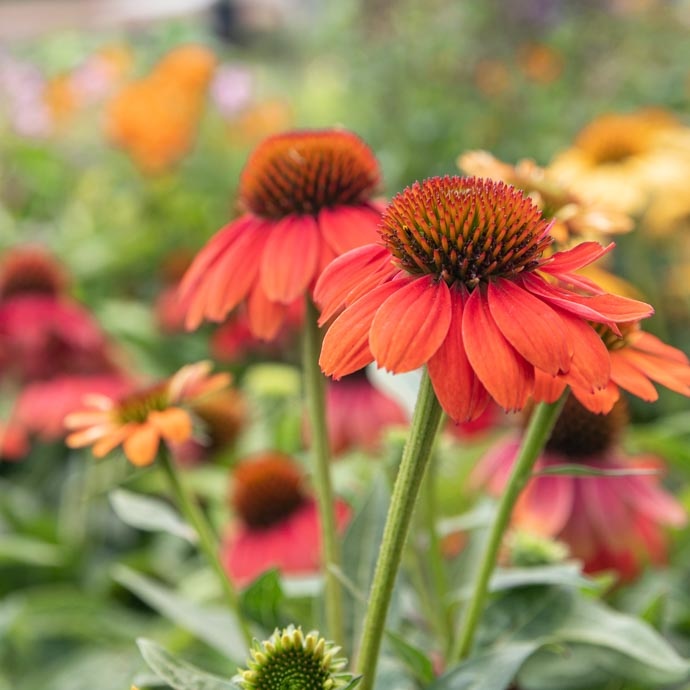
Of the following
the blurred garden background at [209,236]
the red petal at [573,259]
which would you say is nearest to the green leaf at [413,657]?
the blurred garden background at [209,236]

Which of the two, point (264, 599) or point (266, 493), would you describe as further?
point (266, 493)

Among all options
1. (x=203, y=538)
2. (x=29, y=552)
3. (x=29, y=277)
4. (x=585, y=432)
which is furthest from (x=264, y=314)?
(x=29, y=277)

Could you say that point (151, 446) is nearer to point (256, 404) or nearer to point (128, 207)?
point (256, 404)

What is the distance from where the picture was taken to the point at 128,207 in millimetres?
2086

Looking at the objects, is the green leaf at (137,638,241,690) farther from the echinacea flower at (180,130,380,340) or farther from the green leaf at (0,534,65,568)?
the green leaf at (0,534,65,568)

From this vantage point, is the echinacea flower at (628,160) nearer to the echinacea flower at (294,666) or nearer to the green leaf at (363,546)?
the green leaf at (363,546)

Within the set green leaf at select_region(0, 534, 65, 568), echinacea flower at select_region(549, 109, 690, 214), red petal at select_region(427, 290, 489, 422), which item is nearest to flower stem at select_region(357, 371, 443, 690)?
red petal at select_region(427, 290, 489, 422)

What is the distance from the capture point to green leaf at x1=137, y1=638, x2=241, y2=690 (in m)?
0.45

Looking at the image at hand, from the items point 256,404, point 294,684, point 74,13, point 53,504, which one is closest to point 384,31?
point 256,404

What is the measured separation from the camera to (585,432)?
809 mm

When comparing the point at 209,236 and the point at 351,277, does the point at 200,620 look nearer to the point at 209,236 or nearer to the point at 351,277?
the point at 351,277

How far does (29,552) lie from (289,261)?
73cm

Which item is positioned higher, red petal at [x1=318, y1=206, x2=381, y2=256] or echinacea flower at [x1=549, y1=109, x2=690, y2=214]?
red petal at [x1=318, y1=206, x2=381, y2=256]

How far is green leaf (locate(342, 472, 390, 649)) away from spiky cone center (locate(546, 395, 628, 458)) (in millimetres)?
193
